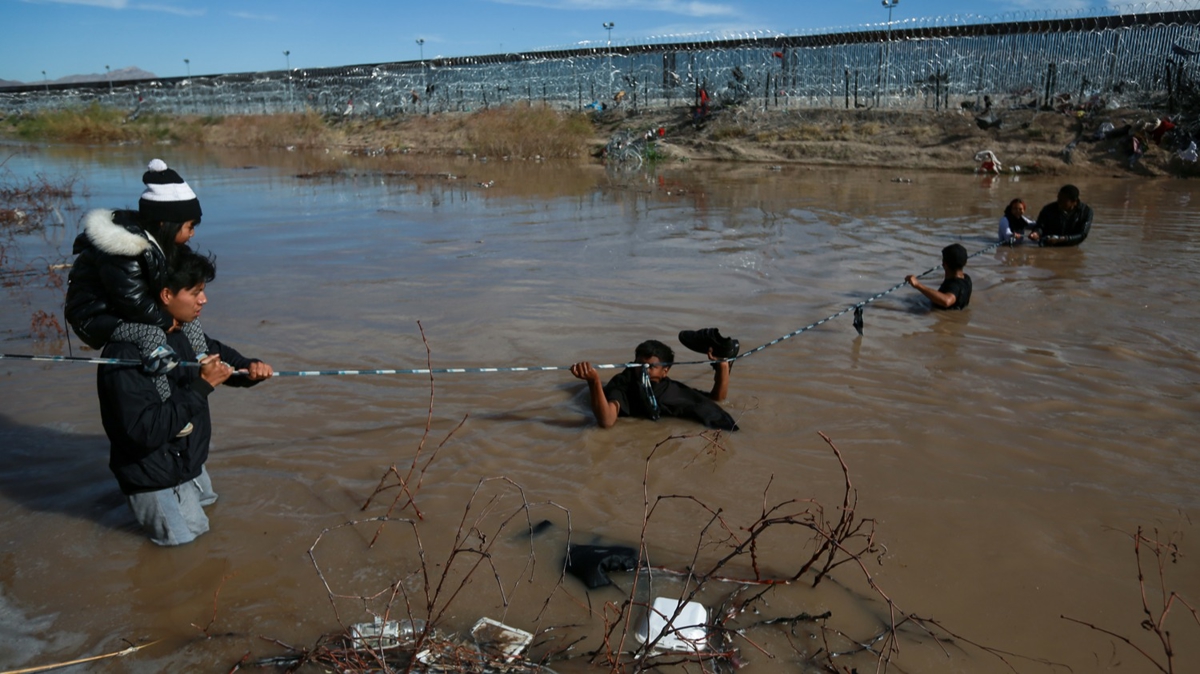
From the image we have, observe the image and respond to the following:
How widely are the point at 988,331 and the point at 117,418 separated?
654cm

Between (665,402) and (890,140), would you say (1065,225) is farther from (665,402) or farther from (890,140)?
(890,140)

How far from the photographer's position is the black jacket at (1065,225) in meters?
10.2

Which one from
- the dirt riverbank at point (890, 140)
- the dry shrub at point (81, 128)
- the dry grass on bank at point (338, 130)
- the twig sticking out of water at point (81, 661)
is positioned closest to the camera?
the twig sticking out of water at point (81, 661)

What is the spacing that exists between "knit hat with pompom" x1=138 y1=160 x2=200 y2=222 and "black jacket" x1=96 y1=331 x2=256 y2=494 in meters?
0.55

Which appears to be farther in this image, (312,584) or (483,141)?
(483,141)

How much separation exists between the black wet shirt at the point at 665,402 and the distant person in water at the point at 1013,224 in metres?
6.79

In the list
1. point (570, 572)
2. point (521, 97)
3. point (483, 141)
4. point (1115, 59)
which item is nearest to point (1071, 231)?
point (570, 572)

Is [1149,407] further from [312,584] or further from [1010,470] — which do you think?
[312,584]

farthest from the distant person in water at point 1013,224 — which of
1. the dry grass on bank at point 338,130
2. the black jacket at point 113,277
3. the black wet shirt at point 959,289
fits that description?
the dry grass on bank at point 338,130

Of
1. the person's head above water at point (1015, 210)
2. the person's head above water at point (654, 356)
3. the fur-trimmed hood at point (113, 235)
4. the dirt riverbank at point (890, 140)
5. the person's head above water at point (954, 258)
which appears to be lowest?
the person's head above water at point (654, 356)

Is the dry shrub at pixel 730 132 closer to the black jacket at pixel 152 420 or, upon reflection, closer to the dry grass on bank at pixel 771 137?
the dry grass on bank at pixel 771 137

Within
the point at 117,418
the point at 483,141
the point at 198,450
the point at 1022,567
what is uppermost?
the point at 483,141

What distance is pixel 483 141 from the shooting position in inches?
1052

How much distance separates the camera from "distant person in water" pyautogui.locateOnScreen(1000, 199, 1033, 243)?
10.3m
